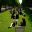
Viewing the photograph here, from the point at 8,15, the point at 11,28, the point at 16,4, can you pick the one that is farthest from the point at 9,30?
the point at 16,4

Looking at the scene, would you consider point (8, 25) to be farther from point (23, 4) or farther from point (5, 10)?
point (23, 4)

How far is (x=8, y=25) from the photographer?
48.9 inches

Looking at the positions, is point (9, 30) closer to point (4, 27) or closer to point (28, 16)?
point (4, 27)

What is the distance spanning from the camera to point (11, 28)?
1.24 m

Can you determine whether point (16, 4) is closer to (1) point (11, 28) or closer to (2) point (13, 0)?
(2) point (13, 0)

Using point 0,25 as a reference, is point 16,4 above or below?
above

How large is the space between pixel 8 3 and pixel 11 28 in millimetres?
256

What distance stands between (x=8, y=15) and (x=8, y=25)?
0.34 feet

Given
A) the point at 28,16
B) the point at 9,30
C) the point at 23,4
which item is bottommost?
the point at 9,30

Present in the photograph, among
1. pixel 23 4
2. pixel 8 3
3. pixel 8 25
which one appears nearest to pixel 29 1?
pixel 23 4

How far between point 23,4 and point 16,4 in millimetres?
72

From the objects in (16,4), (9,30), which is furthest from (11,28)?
(16,4)

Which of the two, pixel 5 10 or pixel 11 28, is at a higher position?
Answer: pixel 5 10

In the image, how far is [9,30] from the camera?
1238mm
